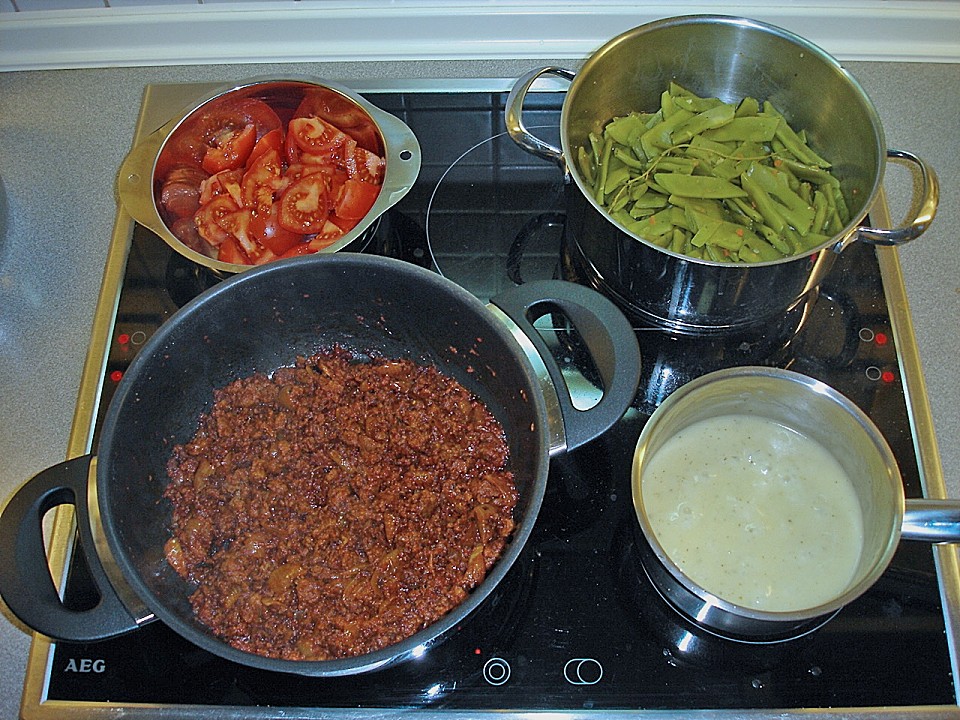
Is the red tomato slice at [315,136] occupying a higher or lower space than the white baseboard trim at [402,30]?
lower

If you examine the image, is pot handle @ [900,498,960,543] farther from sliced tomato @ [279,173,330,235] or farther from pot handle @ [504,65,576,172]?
sliced tomato @ [279,173,330,235]

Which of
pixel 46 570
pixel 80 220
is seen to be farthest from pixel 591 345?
pixel 80 220

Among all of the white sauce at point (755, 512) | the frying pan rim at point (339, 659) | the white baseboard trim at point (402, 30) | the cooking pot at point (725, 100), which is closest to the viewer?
the frying pan rim at point (339, 659)

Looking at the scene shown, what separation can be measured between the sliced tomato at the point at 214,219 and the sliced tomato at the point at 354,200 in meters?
0.12

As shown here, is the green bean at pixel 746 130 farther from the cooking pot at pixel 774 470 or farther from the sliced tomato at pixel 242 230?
the sliced tomato at pixel 242 230

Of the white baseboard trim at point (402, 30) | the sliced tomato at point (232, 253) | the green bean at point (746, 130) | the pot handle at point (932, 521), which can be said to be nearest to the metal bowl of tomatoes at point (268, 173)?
the sliced tomato at point (232, 253)

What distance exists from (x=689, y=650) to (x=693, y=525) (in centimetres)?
12

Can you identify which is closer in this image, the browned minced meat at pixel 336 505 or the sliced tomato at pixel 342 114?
the browned minced meat at pixel 336 505

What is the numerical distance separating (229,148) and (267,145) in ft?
0.15

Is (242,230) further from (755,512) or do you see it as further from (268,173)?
(755,512)

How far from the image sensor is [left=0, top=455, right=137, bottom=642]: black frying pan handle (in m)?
0.74

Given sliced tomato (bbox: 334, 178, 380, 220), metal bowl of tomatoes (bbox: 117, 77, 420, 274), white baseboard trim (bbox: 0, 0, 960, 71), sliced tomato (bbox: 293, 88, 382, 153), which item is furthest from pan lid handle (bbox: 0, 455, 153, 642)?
white baseboard trim (bbox: 0, 0, 960, 71)

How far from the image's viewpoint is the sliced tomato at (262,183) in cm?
105

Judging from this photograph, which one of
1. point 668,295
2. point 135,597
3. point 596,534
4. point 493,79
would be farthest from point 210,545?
point 493,79
